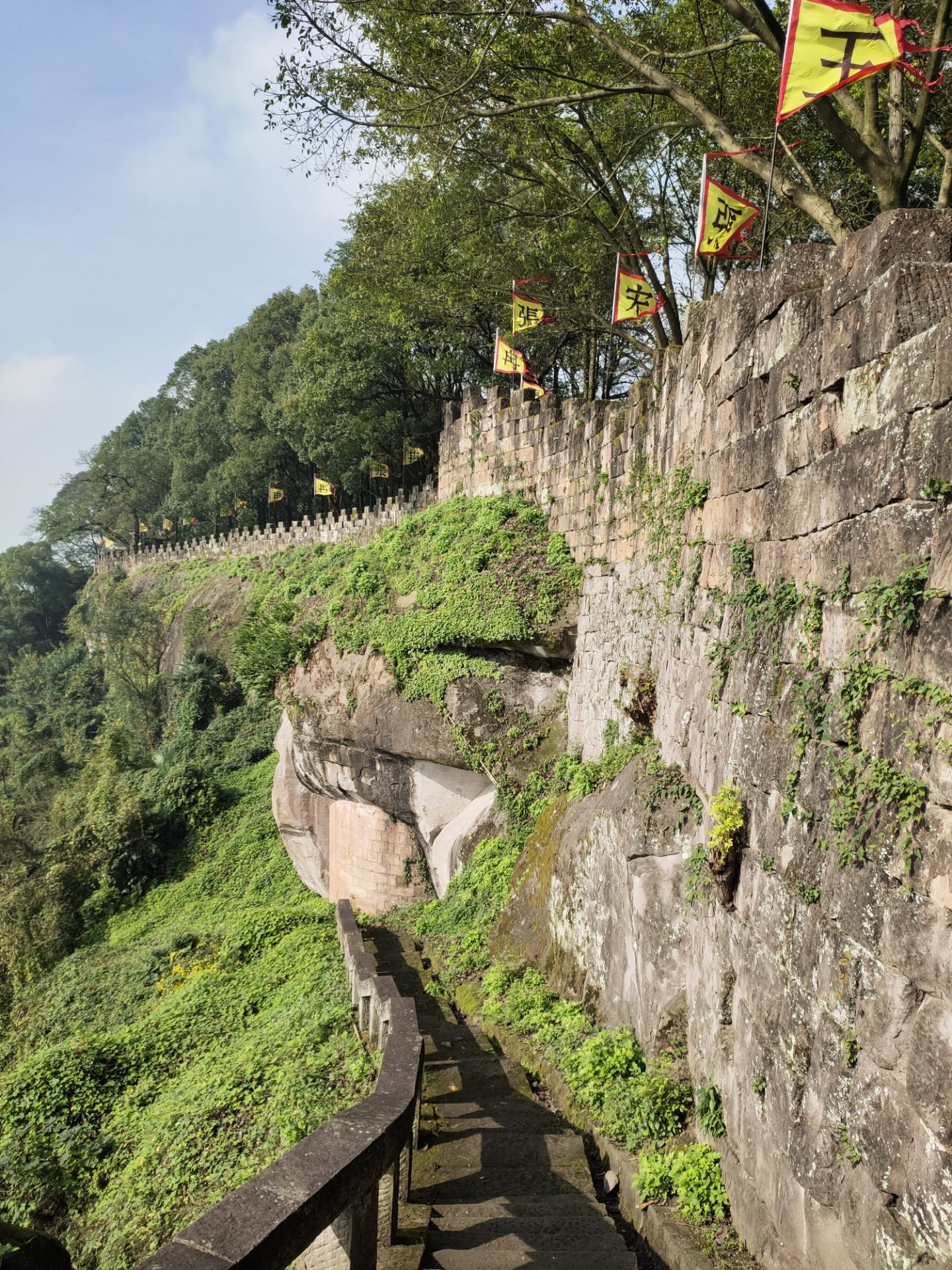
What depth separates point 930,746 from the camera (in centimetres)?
288

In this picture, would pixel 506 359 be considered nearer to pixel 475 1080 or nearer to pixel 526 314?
pixel 526 314

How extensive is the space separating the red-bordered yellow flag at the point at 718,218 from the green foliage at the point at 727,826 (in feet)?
20.6

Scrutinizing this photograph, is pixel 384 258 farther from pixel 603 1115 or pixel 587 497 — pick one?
pixel 603 1115

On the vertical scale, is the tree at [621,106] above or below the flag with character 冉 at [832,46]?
above

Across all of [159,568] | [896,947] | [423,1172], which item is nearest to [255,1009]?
[423,1172]

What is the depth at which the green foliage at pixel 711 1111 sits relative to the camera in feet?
15.3

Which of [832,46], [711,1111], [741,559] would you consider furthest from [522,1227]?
[832,46]

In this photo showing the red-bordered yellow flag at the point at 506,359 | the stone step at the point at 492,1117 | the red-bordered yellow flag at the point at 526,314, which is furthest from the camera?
the red-bordered yellow flag at the point at 506,359

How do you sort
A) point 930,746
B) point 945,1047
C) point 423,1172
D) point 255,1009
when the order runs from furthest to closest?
point 255,1009 < point 423,1172 < point 930,746 < point 945,1047

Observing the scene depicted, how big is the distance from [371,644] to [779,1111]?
9401 millimetres

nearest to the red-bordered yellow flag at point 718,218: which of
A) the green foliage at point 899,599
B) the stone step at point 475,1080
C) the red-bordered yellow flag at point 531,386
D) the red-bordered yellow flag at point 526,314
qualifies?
the red-bordered yellow flag at point 531,386

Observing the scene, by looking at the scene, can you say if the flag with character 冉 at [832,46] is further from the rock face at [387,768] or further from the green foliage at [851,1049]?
the rock face at [387,768]

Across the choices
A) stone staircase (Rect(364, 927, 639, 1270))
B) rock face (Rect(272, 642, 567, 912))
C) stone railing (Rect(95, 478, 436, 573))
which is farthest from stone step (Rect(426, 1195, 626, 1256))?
stone railing (Rect(95, 478, 436, 573))

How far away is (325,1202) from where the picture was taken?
11.3ft
